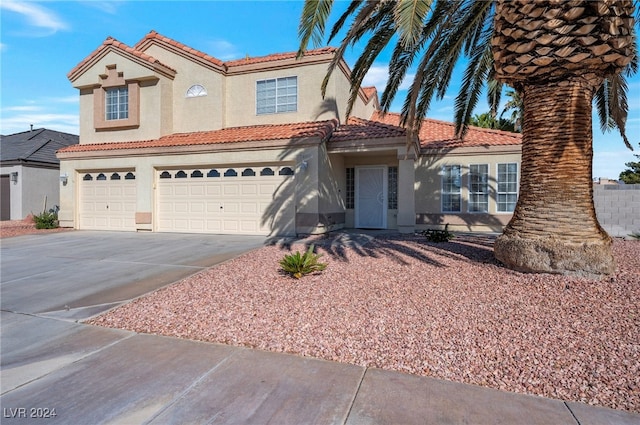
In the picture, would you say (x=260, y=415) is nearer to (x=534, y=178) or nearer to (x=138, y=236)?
(x=534, y=178)

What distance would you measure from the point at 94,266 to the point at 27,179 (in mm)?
16261

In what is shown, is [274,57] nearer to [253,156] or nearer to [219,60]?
[219,60]

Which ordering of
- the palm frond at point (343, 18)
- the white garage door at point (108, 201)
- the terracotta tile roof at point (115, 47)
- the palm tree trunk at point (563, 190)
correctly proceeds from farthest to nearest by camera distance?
the terracotta tile roof at point (115, 47) → the white garage door at point (108, 201) → the palm frond at point (343, 18) → the palm tree trunk at point (563, 190)

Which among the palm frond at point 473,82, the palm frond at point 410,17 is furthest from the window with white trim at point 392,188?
the palm frond at point 410,17

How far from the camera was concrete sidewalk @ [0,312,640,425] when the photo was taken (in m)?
2.99

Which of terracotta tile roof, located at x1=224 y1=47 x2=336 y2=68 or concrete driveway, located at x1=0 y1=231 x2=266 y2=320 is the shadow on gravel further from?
terracotta tile roof, located at x1=224 y1=47 x2=336 y2=68

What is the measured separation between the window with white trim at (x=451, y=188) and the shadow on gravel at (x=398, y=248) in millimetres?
4245

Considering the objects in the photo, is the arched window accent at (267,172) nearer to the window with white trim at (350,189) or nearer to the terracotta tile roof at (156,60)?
the window with white trim at (350,189)

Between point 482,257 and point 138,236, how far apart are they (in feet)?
38.1

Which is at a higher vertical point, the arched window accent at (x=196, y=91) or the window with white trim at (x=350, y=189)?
the arched window accent at (x=196, y=91)

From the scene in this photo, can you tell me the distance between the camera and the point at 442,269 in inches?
268

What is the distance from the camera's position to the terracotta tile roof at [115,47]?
15.1 metres

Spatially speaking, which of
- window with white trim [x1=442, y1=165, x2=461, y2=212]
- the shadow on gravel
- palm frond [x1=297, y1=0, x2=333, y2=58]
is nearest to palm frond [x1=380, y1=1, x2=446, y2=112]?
palm frond [x1=297, y1=0, x2=333, y2=58]

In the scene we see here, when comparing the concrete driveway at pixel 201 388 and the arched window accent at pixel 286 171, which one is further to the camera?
the arched window accent at pixel 286 171
